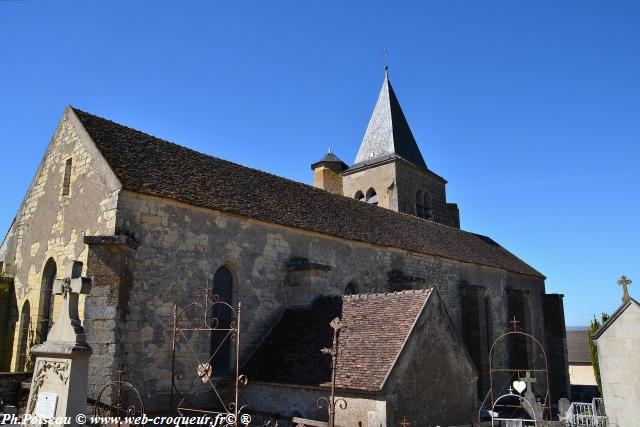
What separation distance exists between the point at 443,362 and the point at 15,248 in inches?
484

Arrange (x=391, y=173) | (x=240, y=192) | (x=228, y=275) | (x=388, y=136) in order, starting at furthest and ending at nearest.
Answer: (x=388, y=136) → (x=391, y=173) → (x=240, y=192) → (x=228, y=275)

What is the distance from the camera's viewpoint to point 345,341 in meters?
12.5

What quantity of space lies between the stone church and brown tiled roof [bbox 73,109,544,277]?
6 cm

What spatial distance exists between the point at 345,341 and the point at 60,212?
318 inches

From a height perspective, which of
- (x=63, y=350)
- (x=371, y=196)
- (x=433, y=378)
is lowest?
(x=433, y=378)

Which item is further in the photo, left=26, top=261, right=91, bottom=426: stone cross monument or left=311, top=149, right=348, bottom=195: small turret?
left=311, top=149, right=348, bottom=195: small turret

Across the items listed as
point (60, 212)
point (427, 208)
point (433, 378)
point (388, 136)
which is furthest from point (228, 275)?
point (388, 136)

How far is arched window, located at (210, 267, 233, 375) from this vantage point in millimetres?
13656

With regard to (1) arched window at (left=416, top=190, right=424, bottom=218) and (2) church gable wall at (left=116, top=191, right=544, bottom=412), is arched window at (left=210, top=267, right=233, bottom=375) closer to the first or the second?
(2) church gable wall at (left=116, top=191, right=544, bottom=412)

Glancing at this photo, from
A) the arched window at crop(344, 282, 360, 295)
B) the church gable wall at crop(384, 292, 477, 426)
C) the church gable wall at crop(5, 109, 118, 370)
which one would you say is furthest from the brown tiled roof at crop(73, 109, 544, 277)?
the church gable wall at crop(384, 292, 477, 426)

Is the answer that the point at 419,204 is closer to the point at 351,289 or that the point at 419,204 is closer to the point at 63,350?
the point at 351,289

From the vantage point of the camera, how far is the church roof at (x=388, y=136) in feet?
99.2

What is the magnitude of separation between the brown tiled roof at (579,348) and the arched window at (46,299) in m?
35.1

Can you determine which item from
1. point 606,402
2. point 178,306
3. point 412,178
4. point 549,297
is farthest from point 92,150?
point 549,297
